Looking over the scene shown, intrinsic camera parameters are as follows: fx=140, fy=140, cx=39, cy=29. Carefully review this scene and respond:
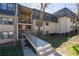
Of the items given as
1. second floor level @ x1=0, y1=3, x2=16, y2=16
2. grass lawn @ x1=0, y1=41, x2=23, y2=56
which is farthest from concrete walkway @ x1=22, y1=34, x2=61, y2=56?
second floor level @ x1=0, y1=3, x2=16, y2=16

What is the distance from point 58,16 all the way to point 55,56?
1.00 metres

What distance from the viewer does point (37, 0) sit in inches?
139

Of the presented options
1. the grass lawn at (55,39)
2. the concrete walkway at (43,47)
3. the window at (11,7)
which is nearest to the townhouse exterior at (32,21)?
the window at (11,7)

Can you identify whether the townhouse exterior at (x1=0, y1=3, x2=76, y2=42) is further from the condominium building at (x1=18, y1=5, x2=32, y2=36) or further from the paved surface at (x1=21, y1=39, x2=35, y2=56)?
the paved surface at (x1=21, y1=39, x2=35, y2=56)

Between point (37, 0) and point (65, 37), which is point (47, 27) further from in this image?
point (37, 0)

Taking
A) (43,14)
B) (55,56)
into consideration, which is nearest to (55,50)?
(55,56)

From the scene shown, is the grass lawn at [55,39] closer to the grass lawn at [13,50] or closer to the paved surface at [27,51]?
the paved surface at [27,51]

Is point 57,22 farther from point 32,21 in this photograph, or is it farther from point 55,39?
point 32,21

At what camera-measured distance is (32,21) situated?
11.4ft

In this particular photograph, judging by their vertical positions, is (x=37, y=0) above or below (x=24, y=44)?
above

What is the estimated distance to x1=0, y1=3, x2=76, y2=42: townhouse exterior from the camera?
11.3 feet

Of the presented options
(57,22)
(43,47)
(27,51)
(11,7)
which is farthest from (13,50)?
(57,22)

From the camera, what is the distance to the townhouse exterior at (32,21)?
3.46m

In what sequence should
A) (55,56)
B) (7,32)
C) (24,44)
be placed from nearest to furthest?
(55,56) < (24,44) < (7,32)
